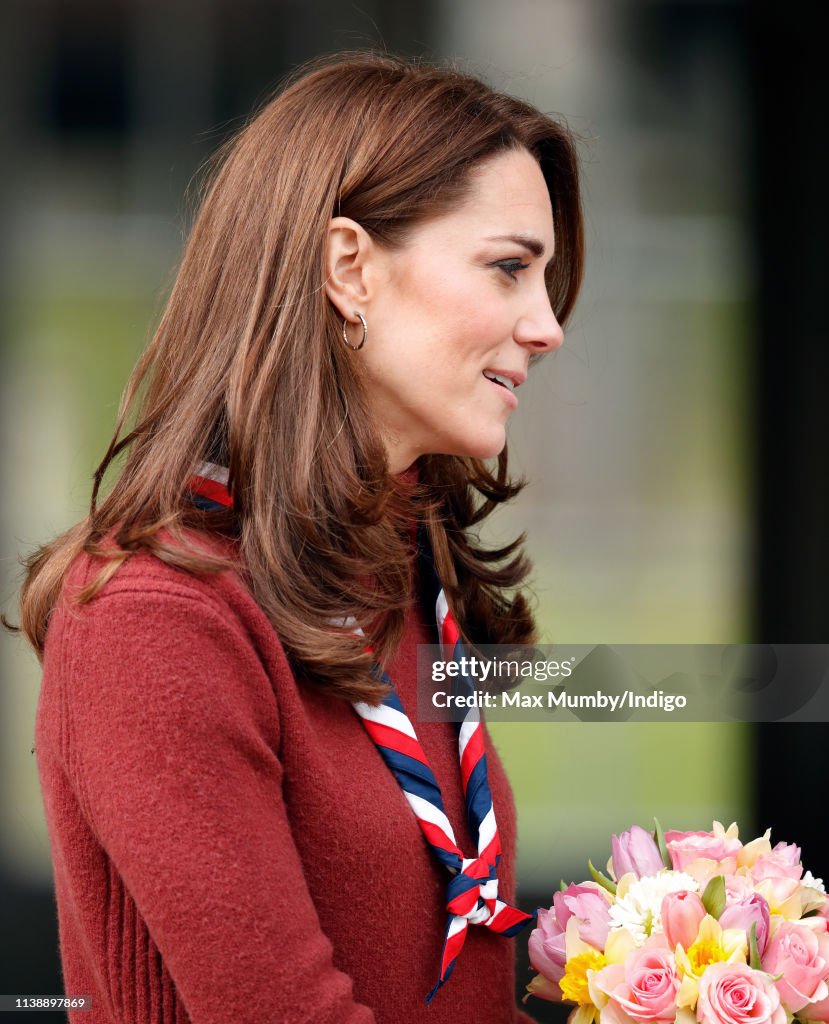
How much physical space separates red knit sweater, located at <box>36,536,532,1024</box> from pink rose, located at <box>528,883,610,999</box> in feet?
0.43

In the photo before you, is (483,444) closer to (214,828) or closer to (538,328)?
(538,328)

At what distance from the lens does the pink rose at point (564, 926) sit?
1.24 m

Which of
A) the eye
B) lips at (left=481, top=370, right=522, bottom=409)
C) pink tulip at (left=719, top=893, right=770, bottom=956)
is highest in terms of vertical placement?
the eye

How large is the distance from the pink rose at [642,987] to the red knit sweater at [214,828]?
0.70ft

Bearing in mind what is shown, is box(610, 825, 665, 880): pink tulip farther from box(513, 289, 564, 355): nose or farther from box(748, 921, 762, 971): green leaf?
box(513, 289, 564, 355): nose

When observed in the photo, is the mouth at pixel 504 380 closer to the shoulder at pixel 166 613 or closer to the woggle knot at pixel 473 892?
the shoulder at pixel 166 613

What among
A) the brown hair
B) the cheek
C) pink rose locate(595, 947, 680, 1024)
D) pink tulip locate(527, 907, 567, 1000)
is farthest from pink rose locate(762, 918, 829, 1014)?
the cheek

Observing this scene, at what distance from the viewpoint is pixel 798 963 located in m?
1.16

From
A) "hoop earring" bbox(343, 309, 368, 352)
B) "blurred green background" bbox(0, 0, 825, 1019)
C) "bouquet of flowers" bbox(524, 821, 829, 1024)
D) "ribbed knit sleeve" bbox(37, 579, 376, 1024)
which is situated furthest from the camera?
"blurred green background" bbox(0, 0, 825, 1019)

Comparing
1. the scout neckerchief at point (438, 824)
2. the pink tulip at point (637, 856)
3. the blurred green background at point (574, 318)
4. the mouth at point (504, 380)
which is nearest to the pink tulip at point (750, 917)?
the pink tulip at point (637, 856)

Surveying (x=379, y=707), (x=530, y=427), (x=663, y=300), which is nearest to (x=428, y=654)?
(x=379, y=707)

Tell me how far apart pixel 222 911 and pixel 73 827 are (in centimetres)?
19

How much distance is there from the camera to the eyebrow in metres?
1.38

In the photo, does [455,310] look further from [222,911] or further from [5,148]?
[5,148]
